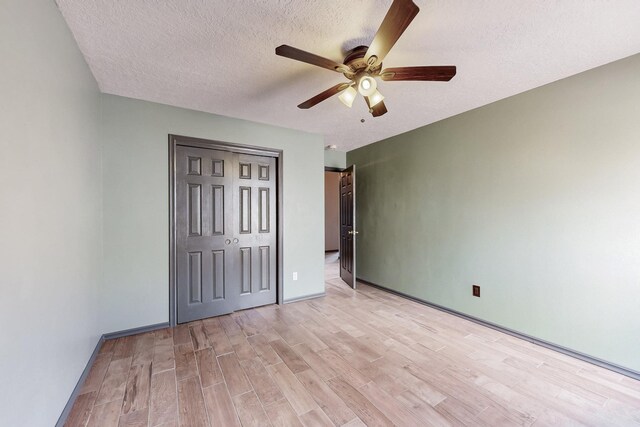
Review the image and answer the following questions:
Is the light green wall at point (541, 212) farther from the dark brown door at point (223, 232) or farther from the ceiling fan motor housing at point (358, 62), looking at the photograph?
the dark brown door at point (223, 232)

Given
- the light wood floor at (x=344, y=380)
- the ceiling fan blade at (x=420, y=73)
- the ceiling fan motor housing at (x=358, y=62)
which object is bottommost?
the light wood floor at (x=344, y=380)

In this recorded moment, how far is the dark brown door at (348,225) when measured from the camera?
167 inches

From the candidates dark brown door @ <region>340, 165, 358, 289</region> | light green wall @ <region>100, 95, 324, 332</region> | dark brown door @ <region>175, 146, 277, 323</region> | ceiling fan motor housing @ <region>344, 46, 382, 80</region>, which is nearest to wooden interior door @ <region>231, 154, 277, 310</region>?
dark brown door @ <region>175, 146, 277, 323</region>

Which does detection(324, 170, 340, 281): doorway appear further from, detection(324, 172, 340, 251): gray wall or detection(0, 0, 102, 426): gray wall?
detection(0, 0, 102, 426): gray wall

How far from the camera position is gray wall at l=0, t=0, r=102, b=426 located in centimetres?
104

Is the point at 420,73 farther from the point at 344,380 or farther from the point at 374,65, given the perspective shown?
the point at 344,380

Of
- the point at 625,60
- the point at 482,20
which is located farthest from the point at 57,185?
the point at 625,60

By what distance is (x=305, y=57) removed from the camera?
1529 millimetres

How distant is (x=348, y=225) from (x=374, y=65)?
3075 millimetres

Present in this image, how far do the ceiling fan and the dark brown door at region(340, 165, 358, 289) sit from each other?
2264mm

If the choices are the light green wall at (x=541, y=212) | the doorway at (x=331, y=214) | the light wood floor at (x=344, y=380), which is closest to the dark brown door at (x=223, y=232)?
the light wood floor at (x=344, y=380)

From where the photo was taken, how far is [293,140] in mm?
3695

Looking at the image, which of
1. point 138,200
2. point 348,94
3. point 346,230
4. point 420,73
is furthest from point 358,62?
point 346,230

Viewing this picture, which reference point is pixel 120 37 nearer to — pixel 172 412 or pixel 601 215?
pixel 172 412
